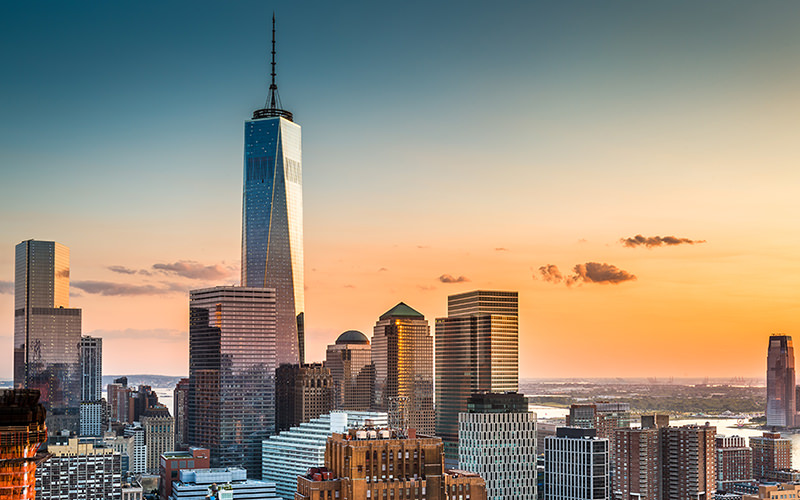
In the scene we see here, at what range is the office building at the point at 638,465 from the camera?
555ft

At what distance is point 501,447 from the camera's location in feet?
429

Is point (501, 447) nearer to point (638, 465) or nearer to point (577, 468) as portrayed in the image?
point (577, 468)

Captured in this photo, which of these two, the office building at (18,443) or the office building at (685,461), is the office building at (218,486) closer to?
the office building at (685,461)

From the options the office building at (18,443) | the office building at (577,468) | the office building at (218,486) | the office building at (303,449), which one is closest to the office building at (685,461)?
the office building at (577,468)

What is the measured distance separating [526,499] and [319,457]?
186 ft

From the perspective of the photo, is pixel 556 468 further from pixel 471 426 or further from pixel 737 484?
pixel 737 484

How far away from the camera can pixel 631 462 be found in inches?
6722

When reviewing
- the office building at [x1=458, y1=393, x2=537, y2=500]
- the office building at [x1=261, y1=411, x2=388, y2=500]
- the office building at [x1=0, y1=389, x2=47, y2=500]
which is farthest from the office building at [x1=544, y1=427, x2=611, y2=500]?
the office building at [x1=0, y1=389, x2=47, y2=500]

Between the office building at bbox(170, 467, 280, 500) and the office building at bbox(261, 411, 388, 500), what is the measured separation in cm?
1269

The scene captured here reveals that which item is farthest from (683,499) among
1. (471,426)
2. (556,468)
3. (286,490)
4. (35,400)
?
(35,400)

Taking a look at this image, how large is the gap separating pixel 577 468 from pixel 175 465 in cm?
8222

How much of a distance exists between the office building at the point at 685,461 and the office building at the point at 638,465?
129 cm

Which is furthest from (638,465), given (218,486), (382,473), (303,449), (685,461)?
(382,473)

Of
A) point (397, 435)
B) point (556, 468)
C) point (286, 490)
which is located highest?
point (397, 435)
